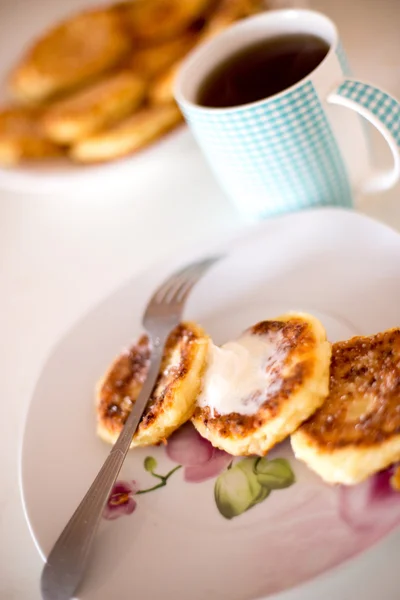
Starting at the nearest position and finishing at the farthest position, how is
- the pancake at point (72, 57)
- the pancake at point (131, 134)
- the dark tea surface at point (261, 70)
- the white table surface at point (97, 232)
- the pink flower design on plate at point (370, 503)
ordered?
the pink flower design on plate at point (370, 503), the dark tea surface at point (261, 70), the white table surface at point (97, 232), the pancake at point (131, 134), the pancake at point (72, 57)

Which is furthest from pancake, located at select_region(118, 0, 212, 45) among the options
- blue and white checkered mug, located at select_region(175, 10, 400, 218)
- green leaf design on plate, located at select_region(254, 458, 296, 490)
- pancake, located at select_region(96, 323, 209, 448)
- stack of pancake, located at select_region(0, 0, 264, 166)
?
green leaf design on plate, located at select_region(254, 458, 296, 490)

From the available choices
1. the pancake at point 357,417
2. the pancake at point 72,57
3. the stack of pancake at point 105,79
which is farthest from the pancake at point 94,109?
the pancake at point 357,417

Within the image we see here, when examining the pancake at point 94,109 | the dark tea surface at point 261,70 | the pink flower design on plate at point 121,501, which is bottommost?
the pink flower design on plate at point 121,501

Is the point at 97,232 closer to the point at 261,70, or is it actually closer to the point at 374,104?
the point at 261,70

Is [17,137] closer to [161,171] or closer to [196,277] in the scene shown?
[161,171]

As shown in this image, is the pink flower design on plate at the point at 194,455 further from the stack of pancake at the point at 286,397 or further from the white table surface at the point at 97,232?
the white table surface at the point at 97,232

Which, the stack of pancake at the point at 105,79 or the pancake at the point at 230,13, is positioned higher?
the pancake at the point at 230,13

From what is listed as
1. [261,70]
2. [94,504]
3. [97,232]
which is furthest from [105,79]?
[94,504]

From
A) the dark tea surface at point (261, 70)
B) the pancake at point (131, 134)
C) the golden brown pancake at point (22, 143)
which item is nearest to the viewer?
the dark tea surface at point (261, 70)

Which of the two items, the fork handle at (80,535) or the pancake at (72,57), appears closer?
the fork handle at (80,535)
